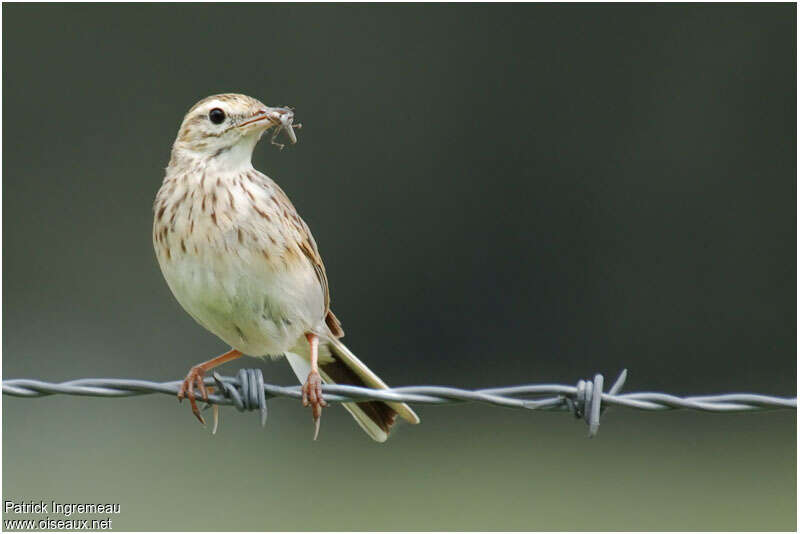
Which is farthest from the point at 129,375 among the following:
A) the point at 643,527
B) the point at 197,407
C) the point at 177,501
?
the point at 197,407

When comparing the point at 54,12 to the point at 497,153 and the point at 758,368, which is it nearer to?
the point at 497,153

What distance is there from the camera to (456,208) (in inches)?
582

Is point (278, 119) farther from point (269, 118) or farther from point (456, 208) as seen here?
point (456, 208)

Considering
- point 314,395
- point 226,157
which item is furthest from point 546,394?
point 226,157

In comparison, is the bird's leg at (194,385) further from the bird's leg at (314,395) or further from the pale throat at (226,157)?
the pale throat at (226,157)

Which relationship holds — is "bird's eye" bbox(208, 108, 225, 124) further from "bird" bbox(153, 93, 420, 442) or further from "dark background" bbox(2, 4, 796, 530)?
"dark background" bbox(2, 4, 796, 530)

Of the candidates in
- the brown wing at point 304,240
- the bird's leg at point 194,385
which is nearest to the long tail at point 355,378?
the brown wing at point 304,240

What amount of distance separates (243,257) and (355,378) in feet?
2.72

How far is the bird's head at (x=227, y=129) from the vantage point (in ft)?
20.2

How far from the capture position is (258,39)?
47.4ft

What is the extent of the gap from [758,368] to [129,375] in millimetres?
5297

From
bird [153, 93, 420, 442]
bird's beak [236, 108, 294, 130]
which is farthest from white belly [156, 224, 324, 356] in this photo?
bird's beak [236, 108, 294, 130]

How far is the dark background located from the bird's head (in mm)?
5033

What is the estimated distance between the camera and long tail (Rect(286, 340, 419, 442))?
243 inches
